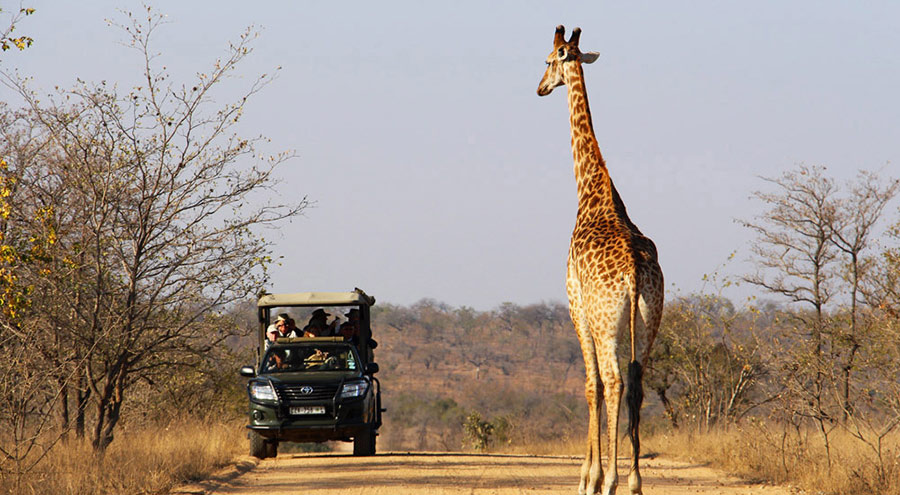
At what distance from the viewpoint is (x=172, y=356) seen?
17656mm

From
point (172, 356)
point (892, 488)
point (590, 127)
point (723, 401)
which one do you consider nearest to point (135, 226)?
point (172, 356)

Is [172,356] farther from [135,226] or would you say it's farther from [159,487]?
[159,487]

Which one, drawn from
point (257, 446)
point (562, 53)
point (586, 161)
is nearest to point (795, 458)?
point (586, 161)

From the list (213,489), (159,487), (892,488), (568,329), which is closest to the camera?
(892,488)

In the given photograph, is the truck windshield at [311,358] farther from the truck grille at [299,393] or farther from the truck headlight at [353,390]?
the truck grille at [299,393]

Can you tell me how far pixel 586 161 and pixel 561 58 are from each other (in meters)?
1.40

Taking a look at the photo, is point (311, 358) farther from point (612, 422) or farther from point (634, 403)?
point (634, 403)

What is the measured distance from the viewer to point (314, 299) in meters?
19.8

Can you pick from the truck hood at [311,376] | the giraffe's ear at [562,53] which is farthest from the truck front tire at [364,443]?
the giraffe's ear at [562,53]

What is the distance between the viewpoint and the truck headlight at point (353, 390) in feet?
58.6

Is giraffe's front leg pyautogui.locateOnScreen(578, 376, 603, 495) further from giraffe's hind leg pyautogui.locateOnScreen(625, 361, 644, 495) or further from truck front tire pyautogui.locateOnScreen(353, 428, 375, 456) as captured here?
truck front tire pyautogui.locateOnScreen(353, 428, 375, 456)

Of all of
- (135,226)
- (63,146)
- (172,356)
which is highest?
(63,146)

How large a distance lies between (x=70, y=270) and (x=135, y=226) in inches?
51.7

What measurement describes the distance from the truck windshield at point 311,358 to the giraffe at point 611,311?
8262 millimetres
